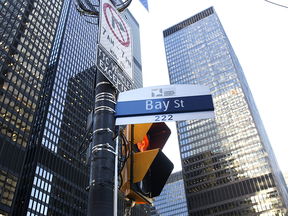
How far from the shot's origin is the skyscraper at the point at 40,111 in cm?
5994

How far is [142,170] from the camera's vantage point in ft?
15.9

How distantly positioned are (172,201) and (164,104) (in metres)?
173

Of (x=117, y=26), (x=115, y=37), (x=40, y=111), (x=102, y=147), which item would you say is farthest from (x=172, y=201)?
(x=102, y=147)

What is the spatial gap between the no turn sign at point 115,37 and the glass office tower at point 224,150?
105 m

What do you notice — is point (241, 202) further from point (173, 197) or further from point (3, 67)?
point (3, 67)

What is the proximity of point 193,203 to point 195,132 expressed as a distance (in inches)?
1272

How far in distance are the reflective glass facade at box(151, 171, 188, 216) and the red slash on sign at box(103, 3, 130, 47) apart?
16397cm

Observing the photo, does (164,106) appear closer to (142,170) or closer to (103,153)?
(142,170)

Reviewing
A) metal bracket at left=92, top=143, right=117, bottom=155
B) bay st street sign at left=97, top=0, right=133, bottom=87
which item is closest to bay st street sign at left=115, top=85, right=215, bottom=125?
metal bracket at left=92, top=143, right=117, bottom=155

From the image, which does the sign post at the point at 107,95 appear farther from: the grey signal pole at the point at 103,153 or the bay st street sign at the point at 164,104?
the bay st street sign at the point at 164,104

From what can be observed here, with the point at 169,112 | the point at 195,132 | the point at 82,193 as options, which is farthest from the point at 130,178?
the point at 195,132

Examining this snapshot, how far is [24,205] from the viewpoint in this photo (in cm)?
6962

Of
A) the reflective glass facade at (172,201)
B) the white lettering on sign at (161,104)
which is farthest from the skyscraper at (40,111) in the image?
the reflective glass facade at (172,201)

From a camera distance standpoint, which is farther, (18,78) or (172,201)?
(172,201)
